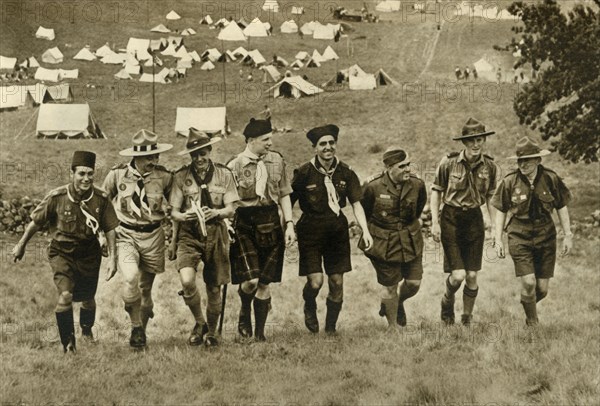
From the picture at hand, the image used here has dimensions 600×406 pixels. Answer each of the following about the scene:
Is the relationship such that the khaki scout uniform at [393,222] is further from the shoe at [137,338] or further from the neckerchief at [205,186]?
the shoe at [137,338]

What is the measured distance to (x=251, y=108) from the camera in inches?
677

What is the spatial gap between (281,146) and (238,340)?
574 centimetres

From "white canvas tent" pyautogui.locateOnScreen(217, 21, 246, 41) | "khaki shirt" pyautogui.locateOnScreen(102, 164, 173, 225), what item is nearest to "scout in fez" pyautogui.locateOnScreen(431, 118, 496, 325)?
"khaki shirt" pyautogui.locateOnScreen(102, 164, 173, 225)

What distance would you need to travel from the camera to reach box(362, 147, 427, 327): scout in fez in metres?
6.89

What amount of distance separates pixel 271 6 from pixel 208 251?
15.9 feet

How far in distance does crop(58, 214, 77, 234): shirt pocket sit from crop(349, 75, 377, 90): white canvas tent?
48.3 ft

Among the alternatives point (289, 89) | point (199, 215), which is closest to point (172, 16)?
point (199, 215)

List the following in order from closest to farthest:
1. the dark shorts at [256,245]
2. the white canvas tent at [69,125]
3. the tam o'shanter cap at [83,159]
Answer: the tam o'shanter cap at [83,159] → the dark shorts at [256,245] → the white canvas tent at [69,125]

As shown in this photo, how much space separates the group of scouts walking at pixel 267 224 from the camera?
6.33 meters

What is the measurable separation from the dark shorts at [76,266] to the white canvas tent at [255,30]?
17119 millimetres

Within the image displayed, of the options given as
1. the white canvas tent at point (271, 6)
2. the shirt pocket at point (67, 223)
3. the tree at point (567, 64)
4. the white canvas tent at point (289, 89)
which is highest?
the white canvas tent at point (289, 89)

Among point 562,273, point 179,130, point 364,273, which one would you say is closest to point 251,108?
point 179,130

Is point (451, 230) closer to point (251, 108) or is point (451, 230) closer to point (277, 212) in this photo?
point (277, 212)

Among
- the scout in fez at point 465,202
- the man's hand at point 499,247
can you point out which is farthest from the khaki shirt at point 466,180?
the man's hand at point 499,247
